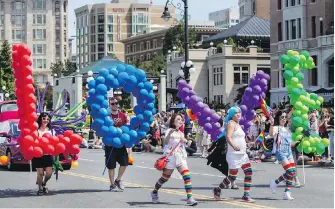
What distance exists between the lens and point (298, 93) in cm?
1920

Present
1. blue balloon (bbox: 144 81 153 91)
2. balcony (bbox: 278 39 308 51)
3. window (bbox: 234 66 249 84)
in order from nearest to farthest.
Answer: blue balloon (bbox: 144 81 153 91) < balcony (bbox: 278 39 308 51) < window (bbox: 234 66 249 84)

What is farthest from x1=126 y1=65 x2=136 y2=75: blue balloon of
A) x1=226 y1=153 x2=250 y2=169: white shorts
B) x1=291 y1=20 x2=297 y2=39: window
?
x1=291 y1=20 x2=297 y2=39: window

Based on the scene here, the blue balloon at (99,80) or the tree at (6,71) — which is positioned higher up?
the tree at (6,71)

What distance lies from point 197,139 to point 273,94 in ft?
111

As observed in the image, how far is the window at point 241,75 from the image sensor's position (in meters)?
79.0

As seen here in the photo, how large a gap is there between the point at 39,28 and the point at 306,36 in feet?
441

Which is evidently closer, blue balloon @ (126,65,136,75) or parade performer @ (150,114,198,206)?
parade performer @ (150,114,198,206)

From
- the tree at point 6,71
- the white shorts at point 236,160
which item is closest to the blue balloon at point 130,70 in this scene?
the white shorts at point 236,160

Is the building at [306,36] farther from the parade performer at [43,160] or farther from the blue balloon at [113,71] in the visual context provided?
the parade performer at [43,160]

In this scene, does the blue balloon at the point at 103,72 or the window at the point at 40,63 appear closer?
the blue balloon at the point at 103,72

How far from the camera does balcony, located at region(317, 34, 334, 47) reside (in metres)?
Answer: 59.1

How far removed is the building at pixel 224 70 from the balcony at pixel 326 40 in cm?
1669

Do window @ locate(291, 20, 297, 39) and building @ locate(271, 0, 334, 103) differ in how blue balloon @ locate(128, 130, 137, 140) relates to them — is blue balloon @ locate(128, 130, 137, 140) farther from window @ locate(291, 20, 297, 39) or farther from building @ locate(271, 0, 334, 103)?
window @ locate(291, 20, 297, 39)

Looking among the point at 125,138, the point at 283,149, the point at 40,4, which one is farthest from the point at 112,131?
the point at 40,4
